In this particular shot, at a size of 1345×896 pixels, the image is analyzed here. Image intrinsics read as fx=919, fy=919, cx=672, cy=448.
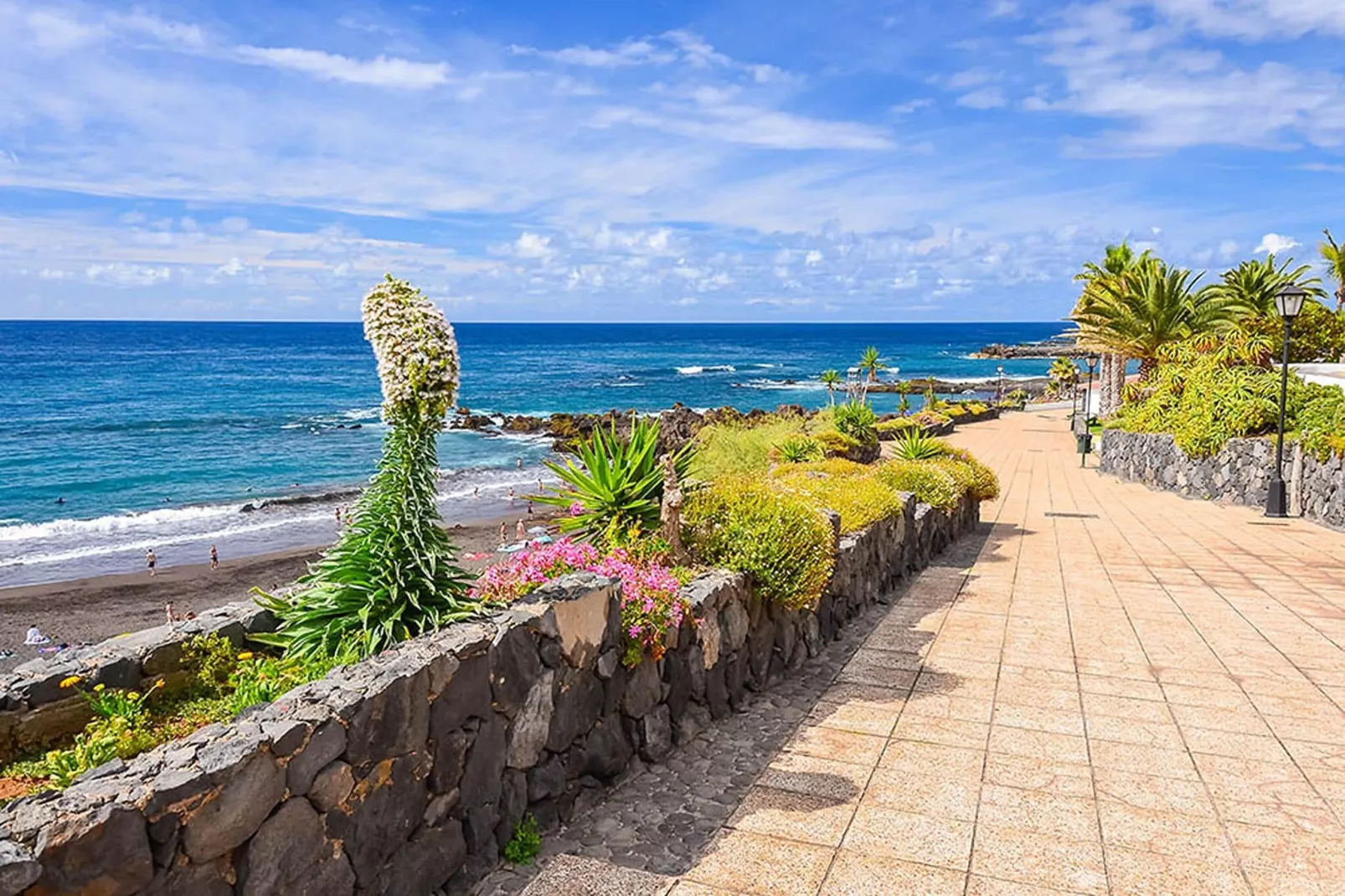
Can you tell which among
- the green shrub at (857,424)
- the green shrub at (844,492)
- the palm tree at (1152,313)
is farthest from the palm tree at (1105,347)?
the green shrub at (844,492)

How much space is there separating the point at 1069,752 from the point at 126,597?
66.4ft

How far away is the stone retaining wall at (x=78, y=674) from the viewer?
409cm

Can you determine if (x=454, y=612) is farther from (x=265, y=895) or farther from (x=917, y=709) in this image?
(x=917, y=709)

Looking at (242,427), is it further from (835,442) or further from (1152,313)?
(1152,313)

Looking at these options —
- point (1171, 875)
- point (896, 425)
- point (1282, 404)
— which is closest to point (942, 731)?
point (1171, 875)

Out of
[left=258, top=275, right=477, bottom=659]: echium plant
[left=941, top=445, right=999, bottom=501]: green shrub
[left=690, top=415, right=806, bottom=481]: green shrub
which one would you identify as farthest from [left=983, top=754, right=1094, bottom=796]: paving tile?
[left=690, top=415, right=806, bottom=481]: green shrub

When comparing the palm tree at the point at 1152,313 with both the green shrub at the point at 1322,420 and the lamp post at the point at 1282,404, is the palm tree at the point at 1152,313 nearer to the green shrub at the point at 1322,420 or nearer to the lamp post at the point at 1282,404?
the green shrub at the point at 1322,420

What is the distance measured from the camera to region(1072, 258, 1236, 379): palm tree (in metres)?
29.5

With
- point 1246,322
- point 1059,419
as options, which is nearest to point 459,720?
point 1246,322

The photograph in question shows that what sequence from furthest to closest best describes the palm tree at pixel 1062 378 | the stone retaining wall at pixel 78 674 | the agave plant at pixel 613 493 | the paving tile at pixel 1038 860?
the palm tree at pixel 1062 378 → the agave plant at pixel 613 493 → the paving tile at pixel 1038 860 → the stone retaining wall at pixel 78 674

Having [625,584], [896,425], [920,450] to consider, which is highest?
[625,584]

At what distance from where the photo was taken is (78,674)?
431 cm

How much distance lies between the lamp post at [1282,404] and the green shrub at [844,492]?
9419 millimetres

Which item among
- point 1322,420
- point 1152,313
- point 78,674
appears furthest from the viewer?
point 1152,313
